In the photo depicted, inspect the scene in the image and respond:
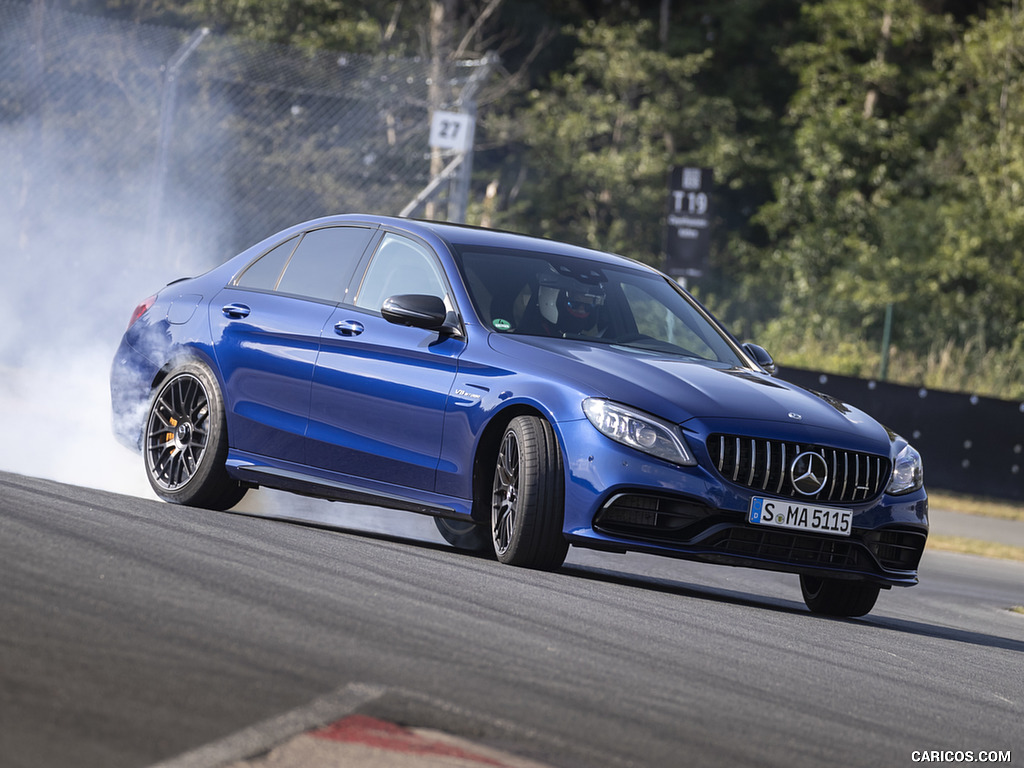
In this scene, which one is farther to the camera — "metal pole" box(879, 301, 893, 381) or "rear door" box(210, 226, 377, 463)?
"metal pole" box(879, 301, 893, 381)

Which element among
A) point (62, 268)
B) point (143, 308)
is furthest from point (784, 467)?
point (62, 268)

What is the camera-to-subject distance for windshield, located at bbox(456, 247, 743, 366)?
7422 millimetres

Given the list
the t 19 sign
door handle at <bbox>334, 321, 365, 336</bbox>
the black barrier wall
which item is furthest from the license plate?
the black barrier wall

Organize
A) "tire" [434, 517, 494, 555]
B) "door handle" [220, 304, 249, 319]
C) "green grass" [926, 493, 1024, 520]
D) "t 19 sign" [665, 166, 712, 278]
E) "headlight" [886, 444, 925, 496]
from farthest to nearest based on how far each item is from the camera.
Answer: "green grass" [926, 493, 1024, 520] → "t 19 sign" [665, 166, 712, 278] → "tire" [434, 517, 494, 555] → "door handle" [220, 304, 249, 319] → "headlight" [886, 444, 925, 496]

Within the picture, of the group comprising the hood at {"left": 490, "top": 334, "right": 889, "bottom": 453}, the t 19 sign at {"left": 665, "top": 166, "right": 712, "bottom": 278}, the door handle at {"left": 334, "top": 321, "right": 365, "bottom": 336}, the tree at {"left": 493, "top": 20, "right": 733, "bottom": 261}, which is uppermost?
the tree at {"left": 493, "top": 20, "right": 733, "bottom": 261}

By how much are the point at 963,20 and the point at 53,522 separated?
123 feet

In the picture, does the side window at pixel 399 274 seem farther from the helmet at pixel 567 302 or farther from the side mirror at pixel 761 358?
the side mirror at pixel 761 358

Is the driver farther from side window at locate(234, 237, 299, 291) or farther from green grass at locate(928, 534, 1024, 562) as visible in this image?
green grass at locate(928, 534, 1024, 562)

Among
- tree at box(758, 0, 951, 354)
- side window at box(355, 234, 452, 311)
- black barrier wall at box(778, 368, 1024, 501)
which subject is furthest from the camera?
tree at box(758, 0, 951, 354)

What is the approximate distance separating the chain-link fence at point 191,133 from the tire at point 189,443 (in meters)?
8.54

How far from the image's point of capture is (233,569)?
5.70m

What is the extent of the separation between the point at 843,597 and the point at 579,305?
1854 millimetres

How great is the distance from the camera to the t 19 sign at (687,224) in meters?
16.9

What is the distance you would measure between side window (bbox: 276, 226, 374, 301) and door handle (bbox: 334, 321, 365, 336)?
0.84 ft
